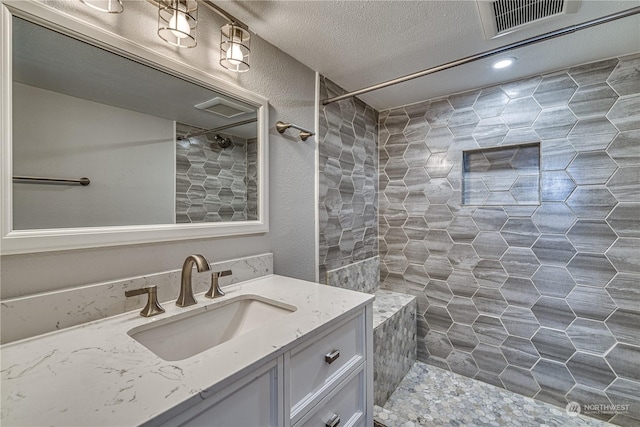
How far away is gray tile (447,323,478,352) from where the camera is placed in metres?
2.06

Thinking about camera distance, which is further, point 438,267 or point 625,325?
point 438,267

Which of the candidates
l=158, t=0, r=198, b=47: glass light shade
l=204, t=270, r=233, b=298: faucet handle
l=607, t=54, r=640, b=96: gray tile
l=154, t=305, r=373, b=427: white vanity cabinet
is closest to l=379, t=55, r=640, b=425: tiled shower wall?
l=607, t=54, r=640, b=96: gray tile

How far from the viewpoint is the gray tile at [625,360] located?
5.13ft

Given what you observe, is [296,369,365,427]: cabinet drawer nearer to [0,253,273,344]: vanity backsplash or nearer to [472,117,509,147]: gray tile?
[0,253,273,344]: vanity backsplash

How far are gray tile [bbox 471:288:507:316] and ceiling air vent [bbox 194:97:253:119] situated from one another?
206 cm

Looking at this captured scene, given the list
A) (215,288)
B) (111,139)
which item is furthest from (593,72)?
(111,139)

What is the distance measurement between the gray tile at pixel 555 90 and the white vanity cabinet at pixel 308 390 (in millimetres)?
1876

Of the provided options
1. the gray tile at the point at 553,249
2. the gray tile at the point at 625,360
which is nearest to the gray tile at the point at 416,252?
the gray tile at the point at 553,249

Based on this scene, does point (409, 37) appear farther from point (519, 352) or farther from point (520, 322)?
point (519, 352)

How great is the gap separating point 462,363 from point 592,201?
4.75 ft

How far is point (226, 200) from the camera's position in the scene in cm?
133

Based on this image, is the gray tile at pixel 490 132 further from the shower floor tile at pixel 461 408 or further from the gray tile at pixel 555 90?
the shower floor tile at pixel 461 408

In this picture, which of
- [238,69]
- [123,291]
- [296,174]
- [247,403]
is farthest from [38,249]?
[296,174]

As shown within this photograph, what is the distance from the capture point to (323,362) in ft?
2.98
